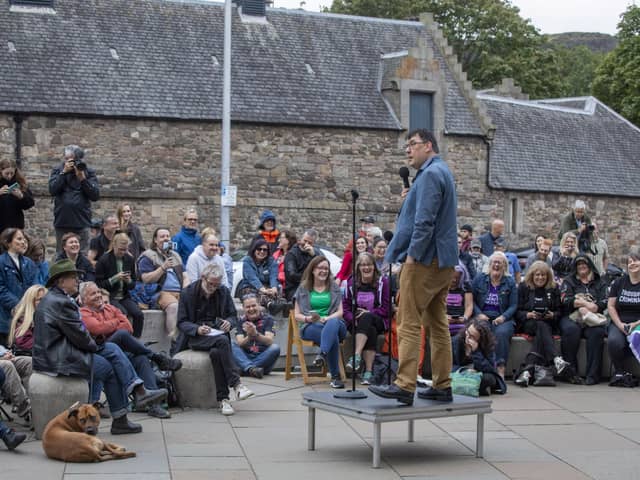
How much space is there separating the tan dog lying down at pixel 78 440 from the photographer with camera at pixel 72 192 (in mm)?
5649

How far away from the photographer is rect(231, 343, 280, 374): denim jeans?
45.3ft

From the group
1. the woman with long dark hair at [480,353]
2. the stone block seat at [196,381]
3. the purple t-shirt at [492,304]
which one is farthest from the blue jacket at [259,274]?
the stone block seat at [196,381]

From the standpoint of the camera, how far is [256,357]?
14.0 m

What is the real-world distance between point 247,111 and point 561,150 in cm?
1345

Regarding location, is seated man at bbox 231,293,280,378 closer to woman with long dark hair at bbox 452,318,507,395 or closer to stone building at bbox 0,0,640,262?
woman with long dark hair at bbox 452,318,507,395

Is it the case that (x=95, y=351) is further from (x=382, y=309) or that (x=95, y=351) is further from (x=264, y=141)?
(x=264, y=141)

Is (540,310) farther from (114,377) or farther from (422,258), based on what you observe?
(114,377)

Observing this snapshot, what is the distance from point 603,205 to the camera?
39750 mm

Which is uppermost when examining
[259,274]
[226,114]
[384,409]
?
[226,114]

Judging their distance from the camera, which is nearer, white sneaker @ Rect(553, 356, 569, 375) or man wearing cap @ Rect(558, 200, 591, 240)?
white sneaker @ Rect(553, 356, 569, 375)

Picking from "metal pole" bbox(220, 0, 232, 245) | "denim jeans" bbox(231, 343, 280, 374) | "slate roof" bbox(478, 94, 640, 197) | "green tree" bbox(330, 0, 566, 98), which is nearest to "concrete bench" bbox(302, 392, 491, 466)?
"denim jeans" bbox(231, 343, 280, 374)

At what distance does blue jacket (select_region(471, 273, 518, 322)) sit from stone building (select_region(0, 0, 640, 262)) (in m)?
16.7

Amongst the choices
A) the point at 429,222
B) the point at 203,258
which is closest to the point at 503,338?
the point at 203,258

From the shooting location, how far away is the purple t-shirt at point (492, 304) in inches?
574
